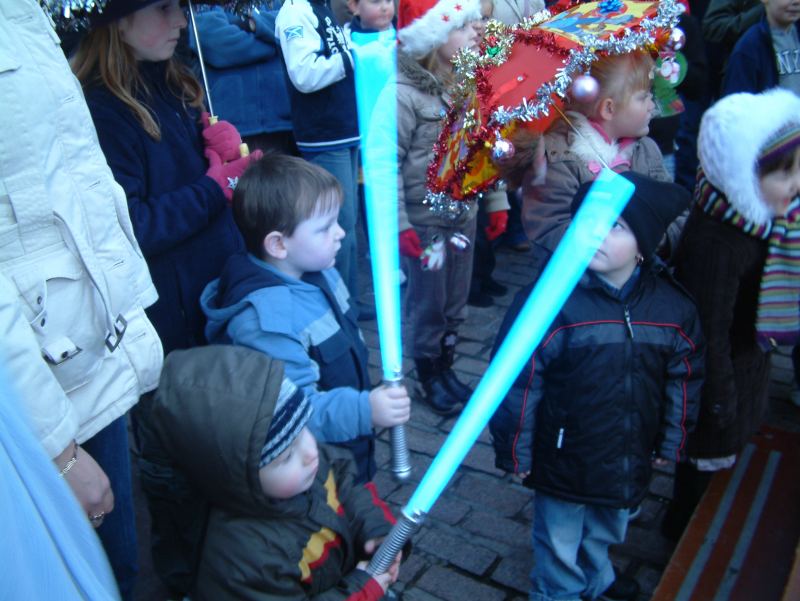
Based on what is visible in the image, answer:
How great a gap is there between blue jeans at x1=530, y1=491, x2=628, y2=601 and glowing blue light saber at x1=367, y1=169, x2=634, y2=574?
971 mm

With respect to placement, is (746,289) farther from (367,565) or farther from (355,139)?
(355,139)

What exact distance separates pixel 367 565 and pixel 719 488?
1721 mm

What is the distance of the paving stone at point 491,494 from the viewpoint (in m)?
2.95

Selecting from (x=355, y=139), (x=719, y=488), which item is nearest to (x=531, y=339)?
(x=719, y=488)

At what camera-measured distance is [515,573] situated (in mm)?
2623

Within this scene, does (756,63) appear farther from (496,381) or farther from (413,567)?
(496,381)

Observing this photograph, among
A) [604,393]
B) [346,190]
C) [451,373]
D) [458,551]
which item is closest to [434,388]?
[451,373]

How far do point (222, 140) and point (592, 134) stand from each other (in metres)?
1.28

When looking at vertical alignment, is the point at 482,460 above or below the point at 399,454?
below

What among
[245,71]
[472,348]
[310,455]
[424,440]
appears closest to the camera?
[310,455]

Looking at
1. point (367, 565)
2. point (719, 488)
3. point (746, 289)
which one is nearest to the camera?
point (367, 565)

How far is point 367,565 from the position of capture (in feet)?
5.34

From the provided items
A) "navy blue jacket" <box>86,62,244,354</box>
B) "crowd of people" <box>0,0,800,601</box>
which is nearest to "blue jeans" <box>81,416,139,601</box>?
"crowd of people" <box>0,0,800,601</box>

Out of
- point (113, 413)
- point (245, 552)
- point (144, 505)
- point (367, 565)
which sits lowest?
point (144, 505)
